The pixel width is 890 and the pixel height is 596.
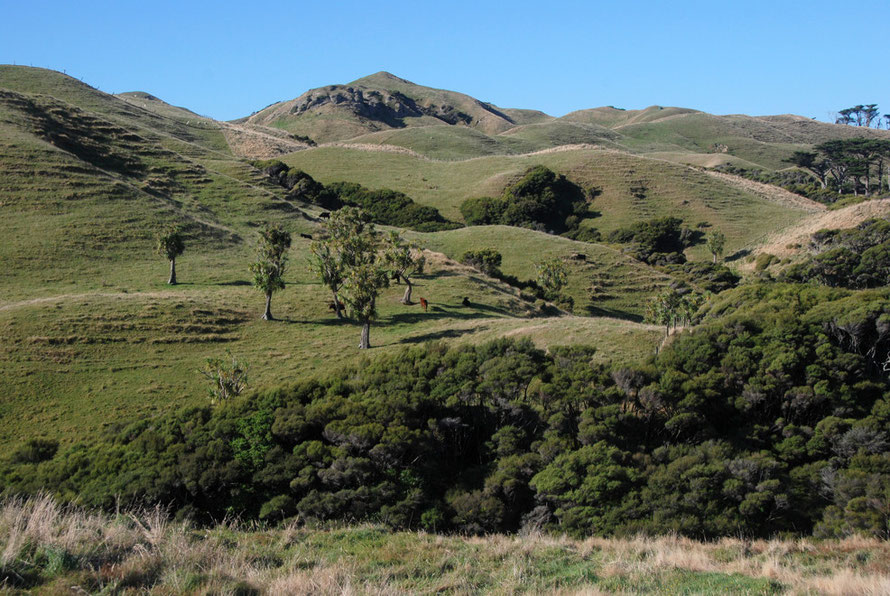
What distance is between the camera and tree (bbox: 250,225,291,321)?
157 feet


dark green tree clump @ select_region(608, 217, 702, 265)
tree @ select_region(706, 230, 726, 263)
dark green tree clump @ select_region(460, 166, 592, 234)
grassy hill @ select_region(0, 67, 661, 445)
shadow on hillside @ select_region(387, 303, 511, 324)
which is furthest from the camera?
dark green tree clump @ select_region(460, 166, 592, 234)

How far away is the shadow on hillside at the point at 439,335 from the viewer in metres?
45.3

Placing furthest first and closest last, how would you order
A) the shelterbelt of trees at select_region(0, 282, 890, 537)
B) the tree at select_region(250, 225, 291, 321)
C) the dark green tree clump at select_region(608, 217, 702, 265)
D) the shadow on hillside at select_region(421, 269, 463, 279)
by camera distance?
the dark green tree clump at select_region(608, 217, 702, 265) < the shadow on hillside at select_region(421, 269, 463, 279) < the tree at select_region(250, 225, 291, 321) < the shelterbelt of trees at select_region(0, 282, 890, 537)

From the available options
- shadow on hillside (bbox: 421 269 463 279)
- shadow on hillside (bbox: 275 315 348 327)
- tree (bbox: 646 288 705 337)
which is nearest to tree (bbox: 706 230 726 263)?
tree (bbox: 646 288 705 337)

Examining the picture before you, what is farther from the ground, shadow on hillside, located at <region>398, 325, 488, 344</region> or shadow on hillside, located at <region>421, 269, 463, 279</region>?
shadow on hillside, located at <region>421, 269, 463, 279</region>

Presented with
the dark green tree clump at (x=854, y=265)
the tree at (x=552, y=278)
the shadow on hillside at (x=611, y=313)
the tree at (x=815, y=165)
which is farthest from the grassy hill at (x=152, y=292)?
→ the tree at (x=815, y=165)

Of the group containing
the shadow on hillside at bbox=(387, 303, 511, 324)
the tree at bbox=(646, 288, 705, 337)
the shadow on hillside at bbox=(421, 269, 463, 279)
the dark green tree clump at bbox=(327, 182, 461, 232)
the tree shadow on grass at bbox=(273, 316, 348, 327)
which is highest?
the dark green tree clump at bbox=(327, 182, 461, 232)

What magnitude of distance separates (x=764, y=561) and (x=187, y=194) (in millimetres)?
82646

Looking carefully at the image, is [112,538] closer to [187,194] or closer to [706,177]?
[187,194]

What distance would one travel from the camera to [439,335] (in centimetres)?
4594

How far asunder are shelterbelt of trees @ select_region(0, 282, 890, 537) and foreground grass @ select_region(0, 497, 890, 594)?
6.34 m

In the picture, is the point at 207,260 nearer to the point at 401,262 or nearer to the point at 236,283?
the point at 236,283

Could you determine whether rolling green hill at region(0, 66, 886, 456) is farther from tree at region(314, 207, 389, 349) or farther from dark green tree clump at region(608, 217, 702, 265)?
dark green tree clump at region(608, 217, 702, 265)

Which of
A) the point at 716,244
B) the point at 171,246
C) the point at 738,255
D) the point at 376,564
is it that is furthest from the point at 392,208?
the point at 376,564
